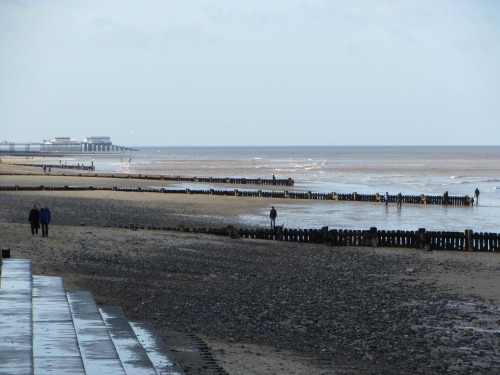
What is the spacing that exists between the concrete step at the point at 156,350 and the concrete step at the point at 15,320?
174 centimetres

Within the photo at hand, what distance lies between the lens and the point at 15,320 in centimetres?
1081

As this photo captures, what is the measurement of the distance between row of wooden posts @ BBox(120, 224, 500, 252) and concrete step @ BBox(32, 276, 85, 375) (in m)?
16.8

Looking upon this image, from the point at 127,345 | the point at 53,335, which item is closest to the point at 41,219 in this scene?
the point at 127,345

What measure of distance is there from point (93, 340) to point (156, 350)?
1.19 metres

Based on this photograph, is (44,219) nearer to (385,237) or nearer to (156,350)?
(385,237)

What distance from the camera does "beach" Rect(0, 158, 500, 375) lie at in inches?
521

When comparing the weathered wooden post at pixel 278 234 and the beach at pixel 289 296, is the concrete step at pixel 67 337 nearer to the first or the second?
the beach at pixel 289 296

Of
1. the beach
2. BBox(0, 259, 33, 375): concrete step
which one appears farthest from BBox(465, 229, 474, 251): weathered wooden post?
BBox(0, 259, 33, 375): concrete step

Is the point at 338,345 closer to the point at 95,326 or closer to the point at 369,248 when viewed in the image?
the point at 95,326

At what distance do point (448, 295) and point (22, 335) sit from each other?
481 inches

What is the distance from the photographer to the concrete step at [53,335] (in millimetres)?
9000

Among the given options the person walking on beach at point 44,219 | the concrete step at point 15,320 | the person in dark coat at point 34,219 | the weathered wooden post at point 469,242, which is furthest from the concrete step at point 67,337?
the weathered wooden post at point 469,242

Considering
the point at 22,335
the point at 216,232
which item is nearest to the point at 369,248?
the point at 216,232

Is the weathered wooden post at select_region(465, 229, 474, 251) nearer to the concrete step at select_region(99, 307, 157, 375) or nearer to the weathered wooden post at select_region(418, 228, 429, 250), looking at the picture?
the weathered wooden post at select_region(418, 228, 429, 250)
